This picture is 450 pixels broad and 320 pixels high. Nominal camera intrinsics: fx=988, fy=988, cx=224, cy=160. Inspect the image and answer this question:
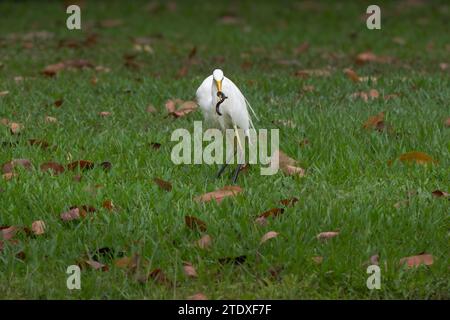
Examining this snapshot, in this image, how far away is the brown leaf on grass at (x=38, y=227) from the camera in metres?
4.98

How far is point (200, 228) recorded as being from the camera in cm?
495

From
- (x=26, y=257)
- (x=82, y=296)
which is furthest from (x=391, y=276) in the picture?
(x=26, y=257)

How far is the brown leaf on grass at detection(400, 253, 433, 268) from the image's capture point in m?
4.66

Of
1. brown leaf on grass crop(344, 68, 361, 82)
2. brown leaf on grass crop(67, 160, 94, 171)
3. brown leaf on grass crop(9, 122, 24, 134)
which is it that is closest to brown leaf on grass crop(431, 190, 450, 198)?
brown leaf on grass crop(67, 160, 94, 171)

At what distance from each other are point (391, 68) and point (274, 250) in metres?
4.89

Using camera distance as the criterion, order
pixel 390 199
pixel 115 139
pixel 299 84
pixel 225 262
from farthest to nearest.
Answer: pixel 299 84
pixel 115 139
pixel 390 199
pixel 225 262

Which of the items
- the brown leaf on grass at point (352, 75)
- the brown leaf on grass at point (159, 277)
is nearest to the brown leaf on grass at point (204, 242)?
the brown leaf on grass at point (159, 277)

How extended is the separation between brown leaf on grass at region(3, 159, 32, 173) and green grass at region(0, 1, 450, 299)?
0.08 m

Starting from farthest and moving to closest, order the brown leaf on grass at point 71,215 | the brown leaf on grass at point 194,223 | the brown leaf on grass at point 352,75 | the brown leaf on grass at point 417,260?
the brown leaf on grass at point 352,75 → the brown leaf on grass at point 71,215 → the brown leaf on grass at point 194,223 → the brown leaf on grass at point 417,260

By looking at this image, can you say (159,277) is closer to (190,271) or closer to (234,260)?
(190,271)

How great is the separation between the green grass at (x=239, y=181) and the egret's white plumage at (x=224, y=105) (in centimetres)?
30

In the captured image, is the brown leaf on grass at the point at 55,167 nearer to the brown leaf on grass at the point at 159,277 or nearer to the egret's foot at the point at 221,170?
the egret's foot at the point at 221,170
